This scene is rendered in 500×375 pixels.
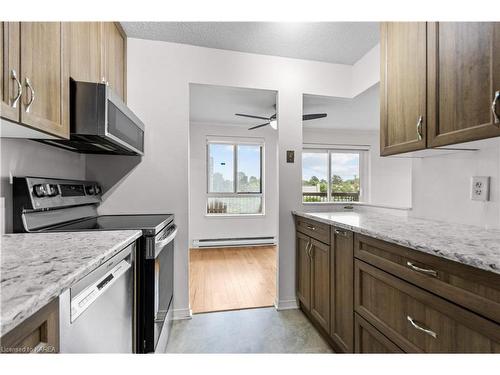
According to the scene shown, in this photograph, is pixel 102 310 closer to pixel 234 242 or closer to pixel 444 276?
pixel 444 276

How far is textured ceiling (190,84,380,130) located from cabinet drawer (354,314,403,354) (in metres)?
1.95

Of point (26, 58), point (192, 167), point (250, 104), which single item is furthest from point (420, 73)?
point (192, 167)

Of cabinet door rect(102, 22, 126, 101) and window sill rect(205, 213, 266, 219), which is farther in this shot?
window sill rect(205, 213, 266, 219)

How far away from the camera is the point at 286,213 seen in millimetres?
2240

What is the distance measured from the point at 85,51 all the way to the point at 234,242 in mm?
3538

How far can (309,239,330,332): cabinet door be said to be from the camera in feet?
5.41

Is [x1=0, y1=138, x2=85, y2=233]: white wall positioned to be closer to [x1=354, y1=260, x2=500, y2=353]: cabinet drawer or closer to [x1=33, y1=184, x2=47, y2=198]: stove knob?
[x1=33, y1=184, x2=47, y2=198]: stove knob

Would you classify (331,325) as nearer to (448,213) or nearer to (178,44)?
(448,213)

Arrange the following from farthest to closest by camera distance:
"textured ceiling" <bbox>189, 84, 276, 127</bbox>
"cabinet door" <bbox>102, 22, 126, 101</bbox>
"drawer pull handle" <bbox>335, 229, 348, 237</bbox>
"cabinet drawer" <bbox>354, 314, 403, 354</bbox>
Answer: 1. "textured ceiling" <bbox>189, 84, 276, 127</bbox>
2. "cabinet door" <bbox>102, 22, 126, 101</bbox>
3. "drawer pull handle" <bbox>335, 229, 348, 237</bbox>
4. "cabinet drawer" <bbox>354, 314, 403, 354</bbox>

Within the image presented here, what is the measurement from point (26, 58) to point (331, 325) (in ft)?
6.72

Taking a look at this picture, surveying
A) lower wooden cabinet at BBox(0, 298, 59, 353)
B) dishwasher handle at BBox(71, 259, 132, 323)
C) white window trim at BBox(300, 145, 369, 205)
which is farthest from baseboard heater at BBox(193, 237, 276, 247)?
lower wooden cabinet at BBox(0, 298, 59, 353)

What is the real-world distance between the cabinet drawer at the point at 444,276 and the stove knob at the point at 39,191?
173 cm

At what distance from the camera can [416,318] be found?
95 centimetres

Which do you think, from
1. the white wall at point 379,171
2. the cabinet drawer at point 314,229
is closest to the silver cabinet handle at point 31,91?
the cabinet drawer at point 314,229
